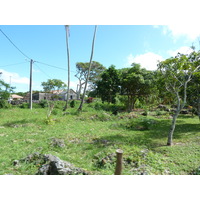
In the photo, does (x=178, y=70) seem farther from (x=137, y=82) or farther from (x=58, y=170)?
(x=137, y=82)

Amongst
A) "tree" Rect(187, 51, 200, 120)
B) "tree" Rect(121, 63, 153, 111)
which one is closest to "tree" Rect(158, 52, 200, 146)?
"tree" Rect(187, 51, 200, 120)

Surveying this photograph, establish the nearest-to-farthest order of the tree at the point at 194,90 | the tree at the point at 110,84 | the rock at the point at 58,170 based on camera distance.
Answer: the rock at the point at 58,170 < the tree at the point at 194,90 < the tree at the point at 110,84

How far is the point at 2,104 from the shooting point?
39.7 feet

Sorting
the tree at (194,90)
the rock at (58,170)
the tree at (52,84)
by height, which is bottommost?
the rock at (58,170)

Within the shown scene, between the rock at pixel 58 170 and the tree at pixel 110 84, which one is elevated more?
the tree at pixel 110 84

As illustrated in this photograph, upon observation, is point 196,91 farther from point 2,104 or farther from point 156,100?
point 2,104

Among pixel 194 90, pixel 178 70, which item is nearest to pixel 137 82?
pixel 194 90

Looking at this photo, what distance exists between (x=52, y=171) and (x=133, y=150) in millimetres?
2319

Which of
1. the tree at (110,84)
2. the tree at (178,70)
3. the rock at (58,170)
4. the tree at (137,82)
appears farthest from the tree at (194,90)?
the tree at (110,84)

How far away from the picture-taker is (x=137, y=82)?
459 inches

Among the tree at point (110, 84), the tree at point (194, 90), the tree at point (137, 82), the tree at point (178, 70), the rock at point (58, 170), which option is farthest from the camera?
the tree at point (110, 84)

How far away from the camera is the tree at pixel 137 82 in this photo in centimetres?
1155

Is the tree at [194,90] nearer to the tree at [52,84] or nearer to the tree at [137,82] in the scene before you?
the tree at [137,82]
